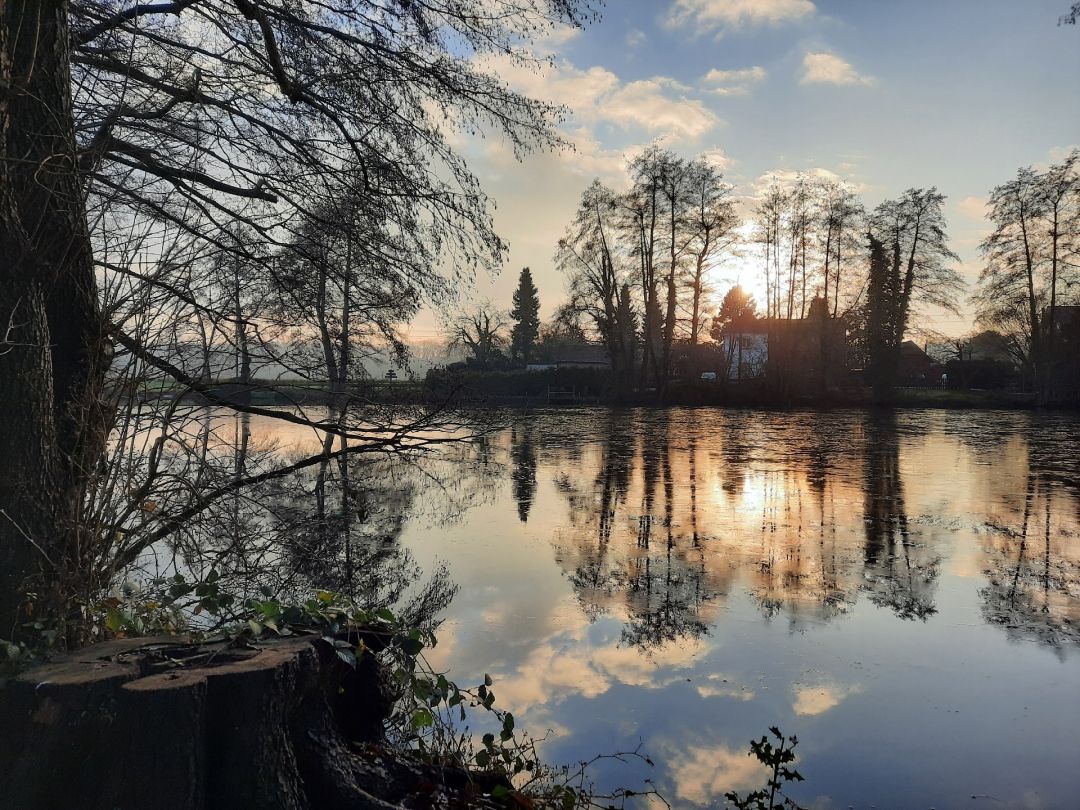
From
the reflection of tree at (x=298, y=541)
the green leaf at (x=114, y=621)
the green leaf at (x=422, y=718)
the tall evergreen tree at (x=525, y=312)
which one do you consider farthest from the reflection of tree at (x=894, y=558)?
the tall evergreen tree at (x=525, y=312)

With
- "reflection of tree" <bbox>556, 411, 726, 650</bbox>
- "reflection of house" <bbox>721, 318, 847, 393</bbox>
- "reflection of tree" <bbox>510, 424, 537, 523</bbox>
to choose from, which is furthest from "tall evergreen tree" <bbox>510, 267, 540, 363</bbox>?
"reflection of tree" <bbox>556, 411, 726, 650</bbox>

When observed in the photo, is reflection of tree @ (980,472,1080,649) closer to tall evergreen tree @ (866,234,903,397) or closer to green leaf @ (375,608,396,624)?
green leaf @ (375,608,396,624)

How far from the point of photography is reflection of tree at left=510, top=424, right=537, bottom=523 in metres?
12.8

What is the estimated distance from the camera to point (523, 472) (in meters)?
16.6

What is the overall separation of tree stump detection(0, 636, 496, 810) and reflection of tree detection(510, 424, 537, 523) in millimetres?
8630

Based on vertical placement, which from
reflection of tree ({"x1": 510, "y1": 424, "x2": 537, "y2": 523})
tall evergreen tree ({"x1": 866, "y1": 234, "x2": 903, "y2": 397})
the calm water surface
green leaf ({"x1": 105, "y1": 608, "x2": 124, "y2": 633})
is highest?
tall evergreen tree ({"x1": 866, "y1": 234, "x2": 903, "y2": 397})

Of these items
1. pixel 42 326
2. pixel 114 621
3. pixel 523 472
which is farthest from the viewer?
pixel 523 472

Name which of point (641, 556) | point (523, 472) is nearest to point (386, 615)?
point (641, 556)

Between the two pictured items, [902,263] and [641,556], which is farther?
[902,263]

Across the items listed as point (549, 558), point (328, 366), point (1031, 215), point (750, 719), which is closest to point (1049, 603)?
point (750, 719)

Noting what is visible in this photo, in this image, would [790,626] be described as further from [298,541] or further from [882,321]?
[882,321]

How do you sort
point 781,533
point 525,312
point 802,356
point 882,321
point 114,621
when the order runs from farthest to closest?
point 525,312 → point 802,356 → point 882,321 → point 781,533 → point 114,621

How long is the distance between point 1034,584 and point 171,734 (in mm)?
8306

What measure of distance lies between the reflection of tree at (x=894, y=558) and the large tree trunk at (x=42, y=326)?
671 cm
